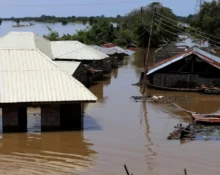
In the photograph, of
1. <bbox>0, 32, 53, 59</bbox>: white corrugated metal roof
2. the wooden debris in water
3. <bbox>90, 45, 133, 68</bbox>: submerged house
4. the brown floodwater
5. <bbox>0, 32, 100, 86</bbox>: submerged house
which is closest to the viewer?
the brown floodwater

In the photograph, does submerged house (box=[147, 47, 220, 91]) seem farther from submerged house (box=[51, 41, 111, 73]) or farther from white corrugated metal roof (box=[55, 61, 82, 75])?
submerged house (box=[51, 41, 111, 73])

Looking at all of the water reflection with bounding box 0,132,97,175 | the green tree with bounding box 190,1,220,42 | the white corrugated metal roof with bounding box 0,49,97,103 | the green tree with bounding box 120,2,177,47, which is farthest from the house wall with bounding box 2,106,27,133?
the green tree with bounding box 190,1,220,42

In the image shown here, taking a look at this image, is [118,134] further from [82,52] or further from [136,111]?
[82,52]

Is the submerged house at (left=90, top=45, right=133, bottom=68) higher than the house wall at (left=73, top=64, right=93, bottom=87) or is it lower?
higher

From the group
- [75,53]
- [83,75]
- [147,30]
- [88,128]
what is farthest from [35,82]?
[147,30]

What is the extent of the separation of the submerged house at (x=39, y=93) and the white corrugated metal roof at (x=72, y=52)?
13392 mm

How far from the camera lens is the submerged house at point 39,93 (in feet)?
49.9

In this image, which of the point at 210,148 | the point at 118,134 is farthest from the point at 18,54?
the point at 210,148

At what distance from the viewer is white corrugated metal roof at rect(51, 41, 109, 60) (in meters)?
30.6

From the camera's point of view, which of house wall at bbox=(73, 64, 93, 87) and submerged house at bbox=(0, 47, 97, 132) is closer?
submerged house at bbox=(0, 47, 97, 132)

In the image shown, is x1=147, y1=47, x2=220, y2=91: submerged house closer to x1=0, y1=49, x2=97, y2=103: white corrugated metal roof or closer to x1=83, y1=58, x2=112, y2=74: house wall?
x1=83, y1=58, x2=112, y2=74: house wall

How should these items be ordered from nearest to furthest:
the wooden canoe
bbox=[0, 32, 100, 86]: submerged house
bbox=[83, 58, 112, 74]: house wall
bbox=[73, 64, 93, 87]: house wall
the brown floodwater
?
the brown floodwater → the wooden canoe → bbox=[0, 32, 100, 86]: submerged house → bbox=[73, 64, 93, 87]: house wall → bbox=[83, 58, 112, 74]: house wall

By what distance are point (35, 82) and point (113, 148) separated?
3870 millimetres

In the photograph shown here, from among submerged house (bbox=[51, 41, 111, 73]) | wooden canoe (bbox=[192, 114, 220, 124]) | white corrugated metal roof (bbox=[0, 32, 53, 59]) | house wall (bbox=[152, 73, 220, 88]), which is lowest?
wooden canoe (bbox=[192, 114, 220, 124])
